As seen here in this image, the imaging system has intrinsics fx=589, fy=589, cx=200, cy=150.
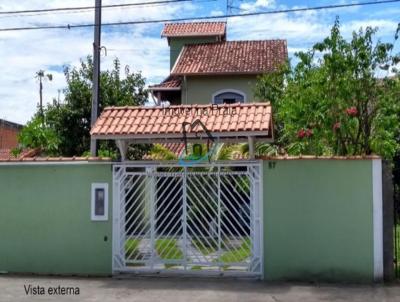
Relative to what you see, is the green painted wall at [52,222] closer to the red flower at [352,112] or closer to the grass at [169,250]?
the grass at [169,250]

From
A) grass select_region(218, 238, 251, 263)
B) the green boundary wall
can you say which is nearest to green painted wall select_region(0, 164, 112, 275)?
the green boundary wall

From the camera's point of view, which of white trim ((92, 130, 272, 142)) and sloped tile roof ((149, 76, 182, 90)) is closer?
white trim ((92, 130, 272, 142))

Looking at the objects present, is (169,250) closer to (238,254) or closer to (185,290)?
(238,254)

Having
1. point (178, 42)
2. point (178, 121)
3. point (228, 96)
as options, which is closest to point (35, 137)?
point (178, 121)

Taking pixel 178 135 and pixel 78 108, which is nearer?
pixel 178 135

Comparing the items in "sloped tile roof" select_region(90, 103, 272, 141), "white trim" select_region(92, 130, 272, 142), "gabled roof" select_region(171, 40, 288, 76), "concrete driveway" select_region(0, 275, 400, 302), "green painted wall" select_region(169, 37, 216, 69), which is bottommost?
"concrete driveway" select_region(0, 275, 400, 302)

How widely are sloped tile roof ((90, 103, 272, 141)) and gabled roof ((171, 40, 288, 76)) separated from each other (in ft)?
38.8

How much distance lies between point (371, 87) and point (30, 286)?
7.22 metres

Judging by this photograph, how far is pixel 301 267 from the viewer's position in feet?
32.3

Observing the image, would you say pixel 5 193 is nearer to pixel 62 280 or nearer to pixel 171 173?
pixel 62 280

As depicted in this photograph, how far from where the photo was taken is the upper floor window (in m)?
23.2

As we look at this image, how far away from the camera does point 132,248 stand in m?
10.6

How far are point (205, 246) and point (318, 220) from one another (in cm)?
206

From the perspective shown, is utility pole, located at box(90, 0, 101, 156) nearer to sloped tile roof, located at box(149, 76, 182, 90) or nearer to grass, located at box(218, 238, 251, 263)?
grass, located at box(218, 238, 251, 263)
